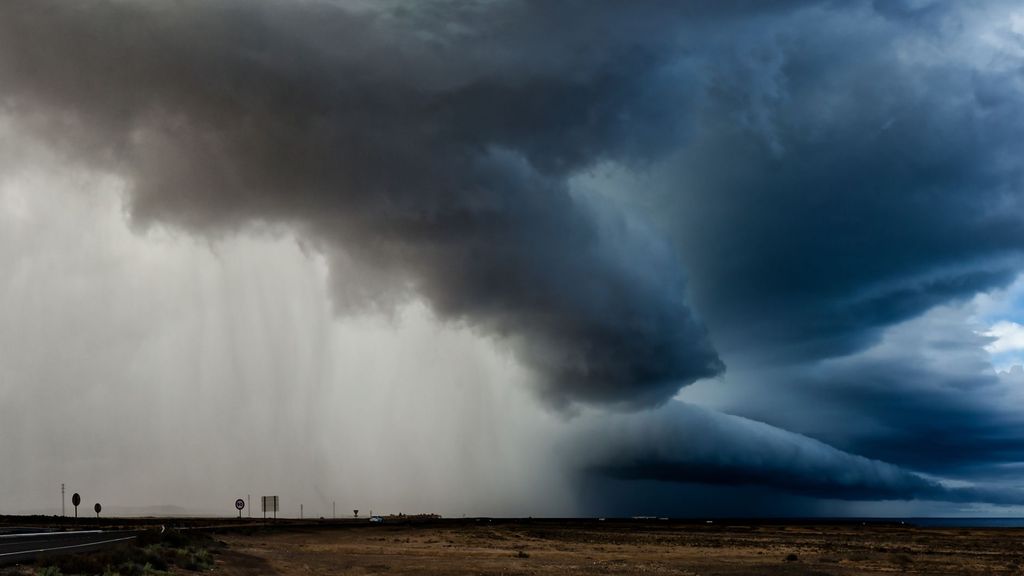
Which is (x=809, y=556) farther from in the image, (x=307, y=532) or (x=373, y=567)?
(x=307, y=532)

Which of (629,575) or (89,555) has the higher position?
(89,555)

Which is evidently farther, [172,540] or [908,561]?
[908,561]

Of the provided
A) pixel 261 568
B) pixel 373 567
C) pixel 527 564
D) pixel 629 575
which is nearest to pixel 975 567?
pixel 629 575

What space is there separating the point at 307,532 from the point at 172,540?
54.8m

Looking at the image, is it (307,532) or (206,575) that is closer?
(206,575)

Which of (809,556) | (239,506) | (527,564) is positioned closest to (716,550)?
(809,556)

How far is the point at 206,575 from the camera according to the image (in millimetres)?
49844

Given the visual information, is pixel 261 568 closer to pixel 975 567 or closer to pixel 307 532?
pixel 975 567

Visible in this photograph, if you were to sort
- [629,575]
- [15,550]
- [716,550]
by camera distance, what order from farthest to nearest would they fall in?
[716,550] → [629,575] → [15,550]

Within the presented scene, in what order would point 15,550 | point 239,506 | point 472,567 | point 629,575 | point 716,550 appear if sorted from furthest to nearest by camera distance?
1. point 239,506
2. point 716,550
3. point 472,567
4. point 629,575
5. point 15,550

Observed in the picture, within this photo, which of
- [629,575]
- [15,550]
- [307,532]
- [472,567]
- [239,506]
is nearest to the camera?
[15,550]

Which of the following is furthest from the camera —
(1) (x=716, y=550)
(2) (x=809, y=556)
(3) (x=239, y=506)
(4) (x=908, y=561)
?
(3) (x=239, y=506)

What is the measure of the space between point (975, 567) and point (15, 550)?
74265 mm

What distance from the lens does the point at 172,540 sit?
7062 centimetres
